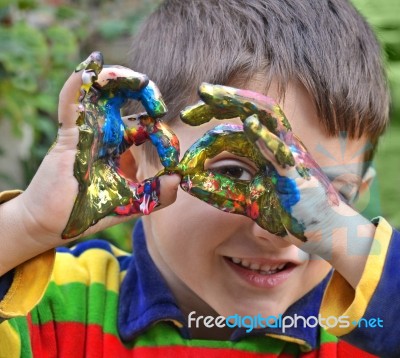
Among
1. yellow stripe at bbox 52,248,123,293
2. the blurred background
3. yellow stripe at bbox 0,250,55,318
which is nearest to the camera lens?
yellow stripe at bbox 0,250,55,318

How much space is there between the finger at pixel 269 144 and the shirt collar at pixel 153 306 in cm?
42

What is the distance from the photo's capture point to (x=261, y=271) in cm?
125

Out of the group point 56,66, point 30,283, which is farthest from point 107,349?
point 56,66

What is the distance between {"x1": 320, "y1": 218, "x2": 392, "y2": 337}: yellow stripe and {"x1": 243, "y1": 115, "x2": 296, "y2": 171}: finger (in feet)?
0.69

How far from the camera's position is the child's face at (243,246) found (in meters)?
1.20

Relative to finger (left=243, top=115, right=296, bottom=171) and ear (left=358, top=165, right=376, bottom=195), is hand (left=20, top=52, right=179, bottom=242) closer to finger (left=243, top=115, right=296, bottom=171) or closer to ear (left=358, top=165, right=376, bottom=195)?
finger (left=243, top=115, right=296, bottom=171)

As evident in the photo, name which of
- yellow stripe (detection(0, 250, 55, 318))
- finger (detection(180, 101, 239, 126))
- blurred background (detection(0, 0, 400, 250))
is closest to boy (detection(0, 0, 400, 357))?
yellow stripe (detection(0, 250, 55, 318))

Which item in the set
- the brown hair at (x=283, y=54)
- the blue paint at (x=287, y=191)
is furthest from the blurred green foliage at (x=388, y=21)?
the blue paint at (x=287, y=191)

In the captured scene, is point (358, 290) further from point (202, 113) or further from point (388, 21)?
point (388, 21)

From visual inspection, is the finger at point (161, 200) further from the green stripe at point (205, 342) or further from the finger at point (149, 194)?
the green stripe at point (205, 342)

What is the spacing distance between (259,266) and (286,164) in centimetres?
31

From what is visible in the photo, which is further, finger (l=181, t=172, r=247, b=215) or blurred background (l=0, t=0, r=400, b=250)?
blurred background (l=0, t=0, r=400, b=250)

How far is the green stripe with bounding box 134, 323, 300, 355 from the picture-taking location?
1.32 m

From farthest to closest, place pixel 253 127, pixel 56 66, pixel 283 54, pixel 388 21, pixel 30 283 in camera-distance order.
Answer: pixel 56 66 < pixel 388 21 < pixel 283 54 < pixel 30 283 < pixel 253 127
